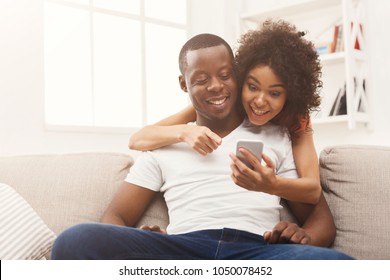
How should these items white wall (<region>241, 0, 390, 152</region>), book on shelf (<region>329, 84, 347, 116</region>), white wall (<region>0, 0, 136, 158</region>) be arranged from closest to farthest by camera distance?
white wall (<region>0, 0, 136, 158</region>) → white wall (<region>241, 0, 390, 152</region>) → book on shelf (<region>329, 84, 347, 116</region>)

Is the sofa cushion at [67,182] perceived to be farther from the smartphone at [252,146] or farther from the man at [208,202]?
the smartphone at [252,146]

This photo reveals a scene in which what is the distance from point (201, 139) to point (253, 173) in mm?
126

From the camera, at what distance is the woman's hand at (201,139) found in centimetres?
96

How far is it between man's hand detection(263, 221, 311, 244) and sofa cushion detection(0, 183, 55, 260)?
1.44 ft

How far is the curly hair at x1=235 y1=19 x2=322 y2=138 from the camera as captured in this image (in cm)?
95

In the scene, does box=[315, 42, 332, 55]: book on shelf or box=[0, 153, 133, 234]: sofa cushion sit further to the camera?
box=[315, 42, 332, 55]: book on shelf

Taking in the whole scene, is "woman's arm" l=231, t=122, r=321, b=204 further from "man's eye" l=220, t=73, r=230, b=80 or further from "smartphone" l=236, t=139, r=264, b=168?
"man's eye" l=220, t=73, r=230, b=80

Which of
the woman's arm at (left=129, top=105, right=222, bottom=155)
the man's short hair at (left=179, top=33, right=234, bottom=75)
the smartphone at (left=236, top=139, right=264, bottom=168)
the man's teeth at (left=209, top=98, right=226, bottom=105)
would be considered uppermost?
the man's short hair at (left=179, top=33, right=234, bottom=75)

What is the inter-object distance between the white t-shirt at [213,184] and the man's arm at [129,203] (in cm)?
2

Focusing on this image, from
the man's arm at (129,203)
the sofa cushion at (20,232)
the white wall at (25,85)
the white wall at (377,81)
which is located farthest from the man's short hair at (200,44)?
the white wall at (377,81)

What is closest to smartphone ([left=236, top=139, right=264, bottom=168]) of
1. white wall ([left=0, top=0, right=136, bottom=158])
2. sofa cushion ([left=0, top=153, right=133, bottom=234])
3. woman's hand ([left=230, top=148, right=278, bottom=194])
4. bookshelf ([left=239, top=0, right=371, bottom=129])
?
woman's hand ([left=230, top=148, right=278, bottom=194])

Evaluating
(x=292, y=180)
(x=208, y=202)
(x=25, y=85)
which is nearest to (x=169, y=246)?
(x=208, y=202)

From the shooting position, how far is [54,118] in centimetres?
166

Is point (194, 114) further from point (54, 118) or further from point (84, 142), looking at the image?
point (54, 118)
